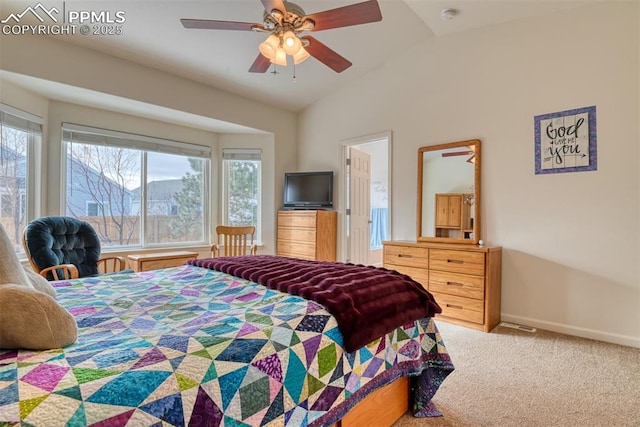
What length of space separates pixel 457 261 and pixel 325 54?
7.44 ft

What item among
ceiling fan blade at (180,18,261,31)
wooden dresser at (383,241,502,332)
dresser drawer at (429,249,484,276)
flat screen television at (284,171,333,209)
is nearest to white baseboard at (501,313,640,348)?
wooden dresser at (383,241,502,332)

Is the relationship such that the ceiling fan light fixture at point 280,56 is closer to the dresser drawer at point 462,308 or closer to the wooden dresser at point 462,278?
the wooden dresser at point 462,278

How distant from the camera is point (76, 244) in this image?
297cm

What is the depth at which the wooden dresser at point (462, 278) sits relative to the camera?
116 inches

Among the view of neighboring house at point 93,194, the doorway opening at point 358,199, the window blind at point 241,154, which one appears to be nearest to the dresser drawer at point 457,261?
the doorway opening at point 358,199

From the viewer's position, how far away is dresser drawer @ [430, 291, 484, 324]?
117 inches

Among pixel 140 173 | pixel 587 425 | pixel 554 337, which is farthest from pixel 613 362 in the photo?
pixel 140 173

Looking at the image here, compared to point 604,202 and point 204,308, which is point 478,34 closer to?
point 604,202

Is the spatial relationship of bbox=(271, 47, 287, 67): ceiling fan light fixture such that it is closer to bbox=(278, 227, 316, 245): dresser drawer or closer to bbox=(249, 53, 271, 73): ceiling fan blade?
bbox=(249, 53, 271, 73): ceiling fan blade

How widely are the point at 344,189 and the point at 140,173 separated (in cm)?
278

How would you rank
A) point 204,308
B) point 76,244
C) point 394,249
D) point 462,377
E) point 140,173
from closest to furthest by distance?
point 204,308
point 462,377
point 76,244
point 394,249
point 140,173

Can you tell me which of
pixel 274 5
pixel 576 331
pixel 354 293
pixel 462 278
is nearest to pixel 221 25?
pixel 274 5

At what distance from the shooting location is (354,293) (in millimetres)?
1407

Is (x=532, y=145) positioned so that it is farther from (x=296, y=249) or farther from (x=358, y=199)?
(x=296, y=249)
